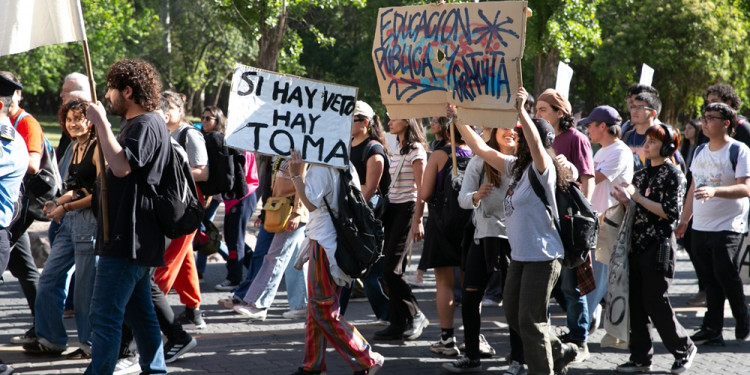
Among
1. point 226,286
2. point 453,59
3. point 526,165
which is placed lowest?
point 226,286

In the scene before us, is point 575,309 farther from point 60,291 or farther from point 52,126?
point 52,126

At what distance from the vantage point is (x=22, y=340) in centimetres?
657

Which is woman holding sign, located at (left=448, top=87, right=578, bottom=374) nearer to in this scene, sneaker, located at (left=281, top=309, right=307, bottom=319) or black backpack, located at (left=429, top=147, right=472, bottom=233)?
black backpack, located at (left=429, top=147, right=472, bottom=233)

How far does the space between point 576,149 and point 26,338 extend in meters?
4.20

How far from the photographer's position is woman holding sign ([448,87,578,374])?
16.9 ft

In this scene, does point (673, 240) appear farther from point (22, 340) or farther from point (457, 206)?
point (22, 340)

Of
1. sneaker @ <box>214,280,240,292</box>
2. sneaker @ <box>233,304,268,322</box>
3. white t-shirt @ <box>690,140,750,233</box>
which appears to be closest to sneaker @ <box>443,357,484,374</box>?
sneaker @ <box>233,304,268,322</box>

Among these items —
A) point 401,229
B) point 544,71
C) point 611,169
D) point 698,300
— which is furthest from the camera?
point 544,71

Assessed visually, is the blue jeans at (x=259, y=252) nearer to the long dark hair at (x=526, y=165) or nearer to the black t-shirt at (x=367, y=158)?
the black t-shirt at (x=367, y=158)

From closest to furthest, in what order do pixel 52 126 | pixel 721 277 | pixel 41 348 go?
pixel 41 348, pixel 721 277, pixel 52 126

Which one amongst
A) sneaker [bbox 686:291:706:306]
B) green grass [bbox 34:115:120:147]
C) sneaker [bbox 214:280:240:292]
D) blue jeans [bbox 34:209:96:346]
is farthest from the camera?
green grass [bbox 34:115:120:147]

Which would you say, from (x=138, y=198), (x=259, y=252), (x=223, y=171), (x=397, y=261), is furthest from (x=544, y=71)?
(x=138, y=198)

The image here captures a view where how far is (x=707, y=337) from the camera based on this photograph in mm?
6883

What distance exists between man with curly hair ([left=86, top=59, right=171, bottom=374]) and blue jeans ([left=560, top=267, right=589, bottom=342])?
2.97m
